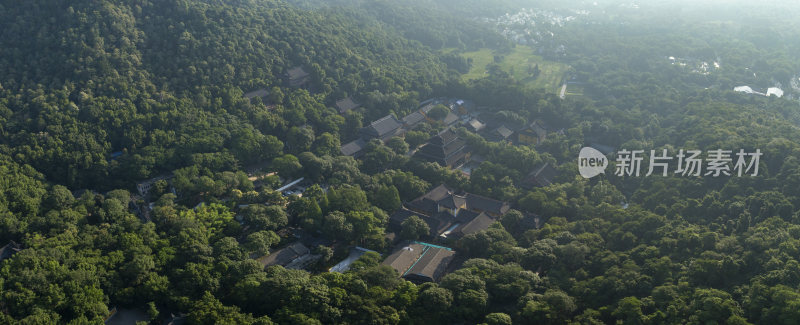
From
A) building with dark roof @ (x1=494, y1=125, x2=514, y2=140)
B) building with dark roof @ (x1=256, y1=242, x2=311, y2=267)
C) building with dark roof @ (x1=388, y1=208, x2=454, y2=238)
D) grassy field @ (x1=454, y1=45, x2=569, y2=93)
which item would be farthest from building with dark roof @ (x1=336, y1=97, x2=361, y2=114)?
building with dark roof @ (x1=256, y1=242, x2=311, y2=267)

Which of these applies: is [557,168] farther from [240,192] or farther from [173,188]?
[173,188]

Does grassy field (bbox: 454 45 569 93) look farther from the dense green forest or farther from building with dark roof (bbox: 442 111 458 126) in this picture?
building with dark roof (bbox: 442 111 458 126)

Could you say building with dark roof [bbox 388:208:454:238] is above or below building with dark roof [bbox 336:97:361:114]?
below

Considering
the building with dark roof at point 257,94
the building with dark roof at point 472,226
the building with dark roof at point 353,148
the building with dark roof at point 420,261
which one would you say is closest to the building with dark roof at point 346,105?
the building with dark roof at point 353,148

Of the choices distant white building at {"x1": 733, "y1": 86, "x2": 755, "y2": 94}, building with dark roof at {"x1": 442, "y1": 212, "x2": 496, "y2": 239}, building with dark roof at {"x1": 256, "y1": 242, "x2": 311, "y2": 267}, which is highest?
distant white building at {"x1": 733, "y1": 86, "x2": 755, "y2": 94}

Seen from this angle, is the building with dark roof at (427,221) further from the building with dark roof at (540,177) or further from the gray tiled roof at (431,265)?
the building with dark roof at (540,177)

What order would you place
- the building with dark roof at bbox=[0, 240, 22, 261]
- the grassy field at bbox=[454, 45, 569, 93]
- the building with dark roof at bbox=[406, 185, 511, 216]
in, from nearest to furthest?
the building with dark roof at bbox=[0, 240, 22, 261], the building with dark roof at bbox=[406, 185, 511, 216], the grassy field at bbox=[454, 45, 569, 93]

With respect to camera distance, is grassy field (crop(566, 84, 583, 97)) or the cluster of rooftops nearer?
the cluster of rooftops
